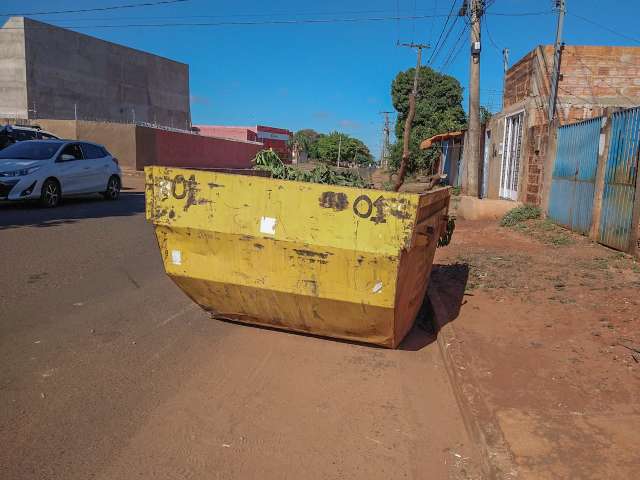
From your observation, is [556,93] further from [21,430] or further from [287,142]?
[287,142]

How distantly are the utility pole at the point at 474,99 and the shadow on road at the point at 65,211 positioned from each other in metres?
9.73

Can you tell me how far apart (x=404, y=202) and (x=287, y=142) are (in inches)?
3041

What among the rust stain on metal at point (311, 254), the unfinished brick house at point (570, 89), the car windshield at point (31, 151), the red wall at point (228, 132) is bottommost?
the rust stain on metal at point (311, 254)

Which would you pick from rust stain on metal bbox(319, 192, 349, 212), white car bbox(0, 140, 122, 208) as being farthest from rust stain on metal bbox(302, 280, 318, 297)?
white car bbox(0, 140, 122, 208)

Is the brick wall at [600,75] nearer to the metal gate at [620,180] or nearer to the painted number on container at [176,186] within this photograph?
the metal gate at [620,180]

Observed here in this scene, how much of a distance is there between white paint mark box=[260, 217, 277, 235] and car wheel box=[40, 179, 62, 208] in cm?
937

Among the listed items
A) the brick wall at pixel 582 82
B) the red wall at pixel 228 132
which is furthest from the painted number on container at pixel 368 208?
the red wall at pixel 228 132

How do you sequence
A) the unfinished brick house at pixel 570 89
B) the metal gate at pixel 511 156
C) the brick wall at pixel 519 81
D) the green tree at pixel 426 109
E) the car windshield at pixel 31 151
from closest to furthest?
1. the car windshield at pixel 31 151
2. the unfinished brick house at pixel 570 89
3. the brick wall at pixel 519 81
4. the metal gate at pixel 511 156
5. the green tree at pixel 426 109

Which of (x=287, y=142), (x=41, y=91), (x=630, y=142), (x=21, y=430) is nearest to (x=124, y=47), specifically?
(x=41, y=91)

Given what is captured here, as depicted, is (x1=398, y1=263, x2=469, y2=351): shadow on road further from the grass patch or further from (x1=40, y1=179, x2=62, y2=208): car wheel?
(x1=40, y1=179, x2=62, y2=208): car wheel

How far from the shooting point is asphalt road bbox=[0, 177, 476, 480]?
8.81 feet

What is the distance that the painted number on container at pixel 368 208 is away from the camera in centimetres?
347

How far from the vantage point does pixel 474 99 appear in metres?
16.4

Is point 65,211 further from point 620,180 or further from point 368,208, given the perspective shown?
point 620,180
